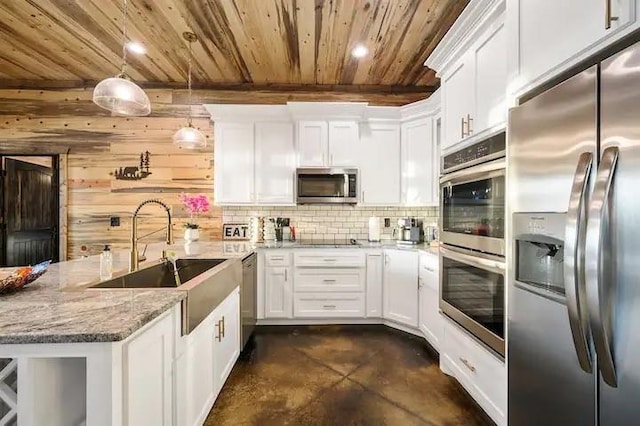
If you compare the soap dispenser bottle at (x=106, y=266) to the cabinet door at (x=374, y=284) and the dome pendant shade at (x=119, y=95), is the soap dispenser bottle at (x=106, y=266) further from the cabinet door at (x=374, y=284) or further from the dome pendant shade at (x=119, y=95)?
the cabinet door at (x=374, y=284)

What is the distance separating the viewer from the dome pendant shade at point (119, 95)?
194 cm

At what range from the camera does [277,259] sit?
11.4ft

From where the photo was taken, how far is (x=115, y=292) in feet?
4.48

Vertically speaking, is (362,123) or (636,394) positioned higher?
(362,123)

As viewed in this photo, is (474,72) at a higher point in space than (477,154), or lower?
higher

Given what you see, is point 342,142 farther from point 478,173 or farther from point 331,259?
point 478,173

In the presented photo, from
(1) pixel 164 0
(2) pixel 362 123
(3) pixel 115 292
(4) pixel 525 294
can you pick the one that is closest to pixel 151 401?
(3) pixel 115 292

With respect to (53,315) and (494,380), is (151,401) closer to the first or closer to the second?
(53,315)

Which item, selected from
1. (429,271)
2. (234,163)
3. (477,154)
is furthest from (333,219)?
(477,154)

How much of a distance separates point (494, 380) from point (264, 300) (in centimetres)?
232

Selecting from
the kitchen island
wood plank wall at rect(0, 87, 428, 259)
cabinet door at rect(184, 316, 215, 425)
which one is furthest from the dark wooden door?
cabinet door at rect(184, 316, 215, 425)

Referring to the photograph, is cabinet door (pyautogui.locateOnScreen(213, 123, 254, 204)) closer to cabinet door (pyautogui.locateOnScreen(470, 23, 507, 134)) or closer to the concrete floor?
the concrete floor

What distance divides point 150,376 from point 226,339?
3.67 ft

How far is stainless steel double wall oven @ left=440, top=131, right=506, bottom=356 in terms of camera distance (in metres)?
1.68
